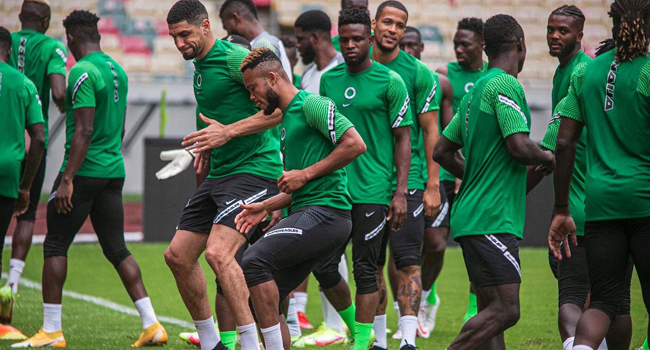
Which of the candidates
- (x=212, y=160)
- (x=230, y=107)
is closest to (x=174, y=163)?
(x=212, y=160)

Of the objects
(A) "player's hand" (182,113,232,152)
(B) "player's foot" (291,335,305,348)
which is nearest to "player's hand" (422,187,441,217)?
(B) "player's foot" (291,335,305,348)

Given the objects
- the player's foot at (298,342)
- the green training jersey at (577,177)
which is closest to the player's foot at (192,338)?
the player's foot at (298,342)

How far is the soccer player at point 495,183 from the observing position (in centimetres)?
473

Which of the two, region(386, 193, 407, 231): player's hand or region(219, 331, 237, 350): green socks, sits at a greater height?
region(386, 193, 407, 231): player's hand

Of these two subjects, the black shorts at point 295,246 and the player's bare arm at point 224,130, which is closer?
the black shorts at point 295,246

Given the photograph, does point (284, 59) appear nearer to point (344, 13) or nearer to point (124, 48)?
point (344, 13)

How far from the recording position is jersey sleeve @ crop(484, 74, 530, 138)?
470cm

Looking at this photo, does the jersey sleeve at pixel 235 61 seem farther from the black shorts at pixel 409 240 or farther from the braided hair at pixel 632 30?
the braided hair at pixel 632 30

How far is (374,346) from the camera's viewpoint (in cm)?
621

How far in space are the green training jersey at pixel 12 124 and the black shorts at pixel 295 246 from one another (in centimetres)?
264

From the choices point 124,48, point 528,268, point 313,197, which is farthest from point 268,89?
point 124,48

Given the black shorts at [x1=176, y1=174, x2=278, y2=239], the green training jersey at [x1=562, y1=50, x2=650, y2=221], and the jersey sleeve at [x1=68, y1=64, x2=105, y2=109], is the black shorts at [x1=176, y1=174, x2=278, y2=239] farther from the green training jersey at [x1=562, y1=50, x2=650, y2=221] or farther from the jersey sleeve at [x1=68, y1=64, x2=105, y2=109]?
the green training jersey at [x1=562, y1=50, x2=650, y2=221]

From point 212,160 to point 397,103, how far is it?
1.33 meters

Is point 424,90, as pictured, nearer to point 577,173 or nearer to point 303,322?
point 577,173
